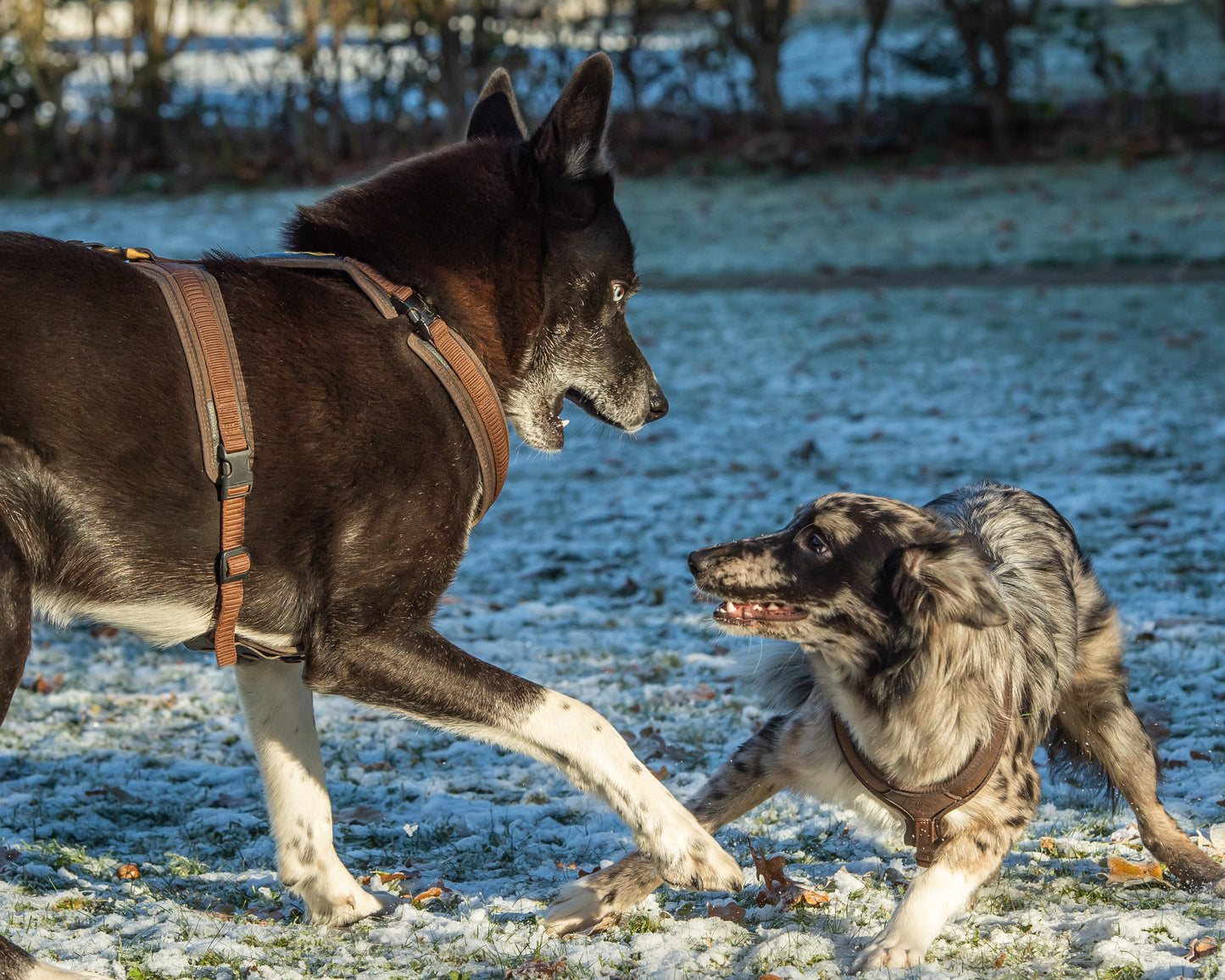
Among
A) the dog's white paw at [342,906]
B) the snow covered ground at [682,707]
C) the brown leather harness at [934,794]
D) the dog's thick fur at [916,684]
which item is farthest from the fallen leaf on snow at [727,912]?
the dog's white paw at [342,906]

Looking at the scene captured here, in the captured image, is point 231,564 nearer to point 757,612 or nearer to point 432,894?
point 432,894

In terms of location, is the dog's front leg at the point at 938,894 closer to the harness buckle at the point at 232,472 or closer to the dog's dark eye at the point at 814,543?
the dog's dark eye at the point at 814,543

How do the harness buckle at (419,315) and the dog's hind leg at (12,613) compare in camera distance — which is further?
the harness buckle at (419,315)

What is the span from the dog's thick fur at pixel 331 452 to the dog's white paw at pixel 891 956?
434 millimetres

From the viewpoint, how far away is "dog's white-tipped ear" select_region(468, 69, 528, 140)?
3943mm

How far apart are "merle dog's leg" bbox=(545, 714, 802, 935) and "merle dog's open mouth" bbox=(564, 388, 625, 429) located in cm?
109

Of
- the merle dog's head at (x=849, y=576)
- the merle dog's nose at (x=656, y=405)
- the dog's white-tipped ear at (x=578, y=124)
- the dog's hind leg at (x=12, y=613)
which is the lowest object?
the merle dog's head at (x=849, y=576)

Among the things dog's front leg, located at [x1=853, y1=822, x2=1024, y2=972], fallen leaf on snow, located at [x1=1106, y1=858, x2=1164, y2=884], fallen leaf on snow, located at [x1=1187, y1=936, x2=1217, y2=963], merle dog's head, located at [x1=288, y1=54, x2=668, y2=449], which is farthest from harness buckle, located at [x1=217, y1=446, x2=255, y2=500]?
fallen leaf on snow, located at [x1=1106, y1=858, x2=1164, y2=884]

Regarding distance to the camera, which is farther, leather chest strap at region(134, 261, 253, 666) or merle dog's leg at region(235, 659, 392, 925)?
merle dog's leg at region(235, 659, 392, 925)

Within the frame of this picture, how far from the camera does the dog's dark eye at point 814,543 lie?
357 centimetres

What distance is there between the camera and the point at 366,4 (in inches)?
849

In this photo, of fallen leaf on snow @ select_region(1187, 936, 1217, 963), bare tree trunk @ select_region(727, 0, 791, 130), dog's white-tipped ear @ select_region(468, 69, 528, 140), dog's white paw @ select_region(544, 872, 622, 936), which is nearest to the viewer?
fallen leaf on snow @ select_region(1187, 936, 1217, 963)

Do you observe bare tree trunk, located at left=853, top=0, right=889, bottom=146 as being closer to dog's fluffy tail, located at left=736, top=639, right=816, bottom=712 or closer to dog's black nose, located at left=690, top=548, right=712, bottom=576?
dog's fluffy tail, located at left=736, top=639, right=816, bottom=712

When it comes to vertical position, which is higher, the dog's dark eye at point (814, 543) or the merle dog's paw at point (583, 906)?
the dog's dark eye at point (814, 543)
